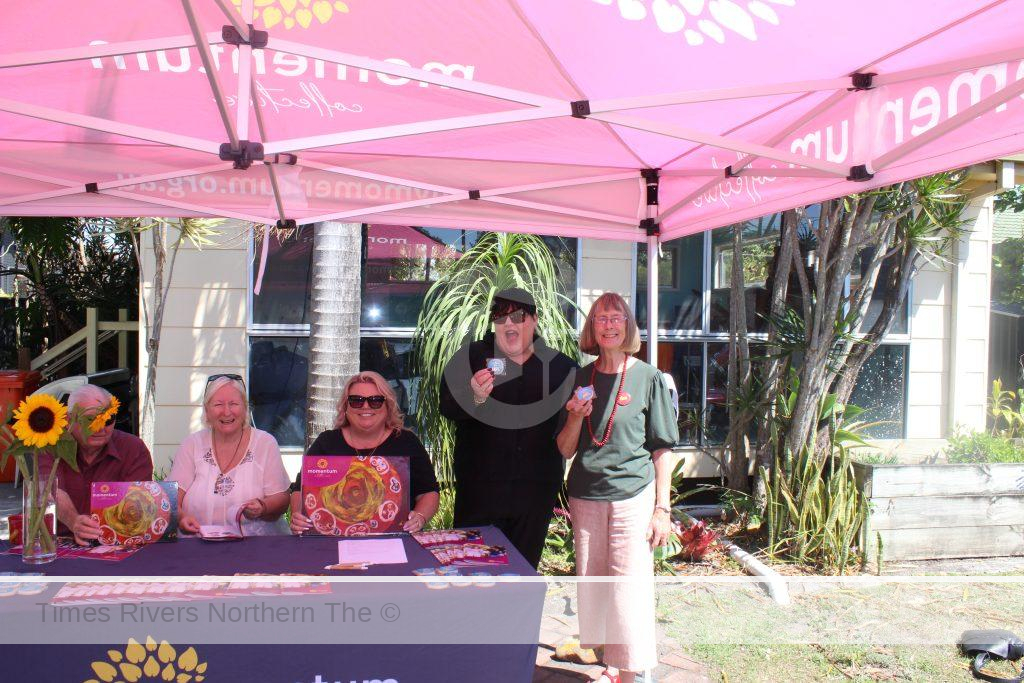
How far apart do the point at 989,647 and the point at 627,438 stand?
6.96 feet

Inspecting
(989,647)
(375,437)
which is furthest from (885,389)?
(375,437)

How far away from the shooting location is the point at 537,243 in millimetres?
5664

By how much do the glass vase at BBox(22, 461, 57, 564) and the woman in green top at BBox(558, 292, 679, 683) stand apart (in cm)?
184

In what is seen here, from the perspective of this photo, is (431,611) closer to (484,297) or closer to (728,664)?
(728,664)

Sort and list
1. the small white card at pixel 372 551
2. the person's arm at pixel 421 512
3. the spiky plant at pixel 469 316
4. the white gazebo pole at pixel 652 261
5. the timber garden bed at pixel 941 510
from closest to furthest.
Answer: the small white card at pixel 372 551
the person's arm at pixel 421 512
the white gazebo pole at pixel 652 261
the timber garden bed at pixel 941 510
the spiky plant at pixel 469 316

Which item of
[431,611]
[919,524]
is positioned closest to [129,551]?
[431,611]

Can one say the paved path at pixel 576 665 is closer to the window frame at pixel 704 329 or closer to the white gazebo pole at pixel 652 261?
the white gazebo pole at pixel 652 261

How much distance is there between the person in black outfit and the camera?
131 inches

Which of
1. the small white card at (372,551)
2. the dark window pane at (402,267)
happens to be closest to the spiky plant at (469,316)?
the dark window pane at (402,267)

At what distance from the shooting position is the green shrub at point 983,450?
5535 mm

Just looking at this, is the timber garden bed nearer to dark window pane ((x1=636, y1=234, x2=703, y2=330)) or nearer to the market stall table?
dark window pane ((x1=636, y1=234, x2=703, y2=330))

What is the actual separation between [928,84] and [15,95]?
9.81 feet

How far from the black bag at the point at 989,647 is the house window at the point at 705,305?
3259 millimetres

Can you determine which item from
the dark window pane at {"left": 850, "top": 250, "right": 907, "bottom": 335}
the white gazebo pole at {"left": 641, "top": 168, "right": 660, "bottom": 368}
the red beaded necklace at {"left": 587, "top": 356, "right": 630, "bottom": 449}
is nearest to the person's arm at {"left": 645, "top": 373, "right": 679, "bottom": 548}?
the red beaded necklace at {"left": 587, "top": 356, "right": 630, "bottom": 449}
